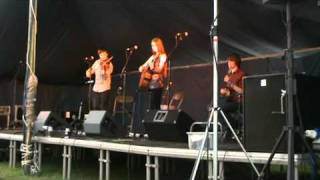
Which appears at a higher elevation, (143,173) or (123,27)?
(123,27)

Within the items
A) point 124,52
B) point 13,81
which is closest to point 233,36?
point 124,52

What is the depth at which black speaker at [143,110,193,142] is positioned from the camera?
503 cm

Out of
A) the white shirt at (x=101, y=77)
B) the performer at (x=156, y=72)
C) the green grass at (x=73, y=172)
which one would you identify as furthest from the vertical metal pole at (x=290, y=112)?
the white shirt at (x=101, y=77)

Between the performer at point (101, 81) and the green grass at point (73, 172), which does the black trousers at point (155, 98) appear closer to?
the green grass at point (73, 172)

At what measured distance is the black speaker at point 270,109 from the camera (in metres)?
3.20

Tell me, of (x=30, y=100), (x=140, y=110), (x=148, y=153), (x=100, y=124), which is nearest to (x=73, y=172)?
(x=100, y=124)

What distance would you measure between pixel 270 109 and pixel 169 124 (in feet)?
6.33

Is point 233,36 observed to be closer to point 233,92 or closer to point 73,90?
point 233,92

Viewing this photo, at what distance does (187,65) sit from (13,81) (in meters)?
4.08

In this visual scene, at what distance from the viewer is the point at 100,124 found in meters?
5.88

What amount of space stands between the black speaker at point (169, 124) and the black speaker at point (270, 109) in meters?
1.66

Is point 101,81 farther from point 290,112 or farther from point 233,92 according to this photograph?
point 290,112

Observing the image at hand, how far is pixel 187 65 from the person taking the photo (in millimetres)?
8656

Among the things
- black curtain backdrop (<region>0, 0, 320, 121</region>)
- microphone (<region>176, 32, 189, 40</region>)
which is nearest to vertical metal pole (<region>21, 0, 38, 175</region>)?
black curtain backdrop (<region>0, 0, 320, 121</region>)
